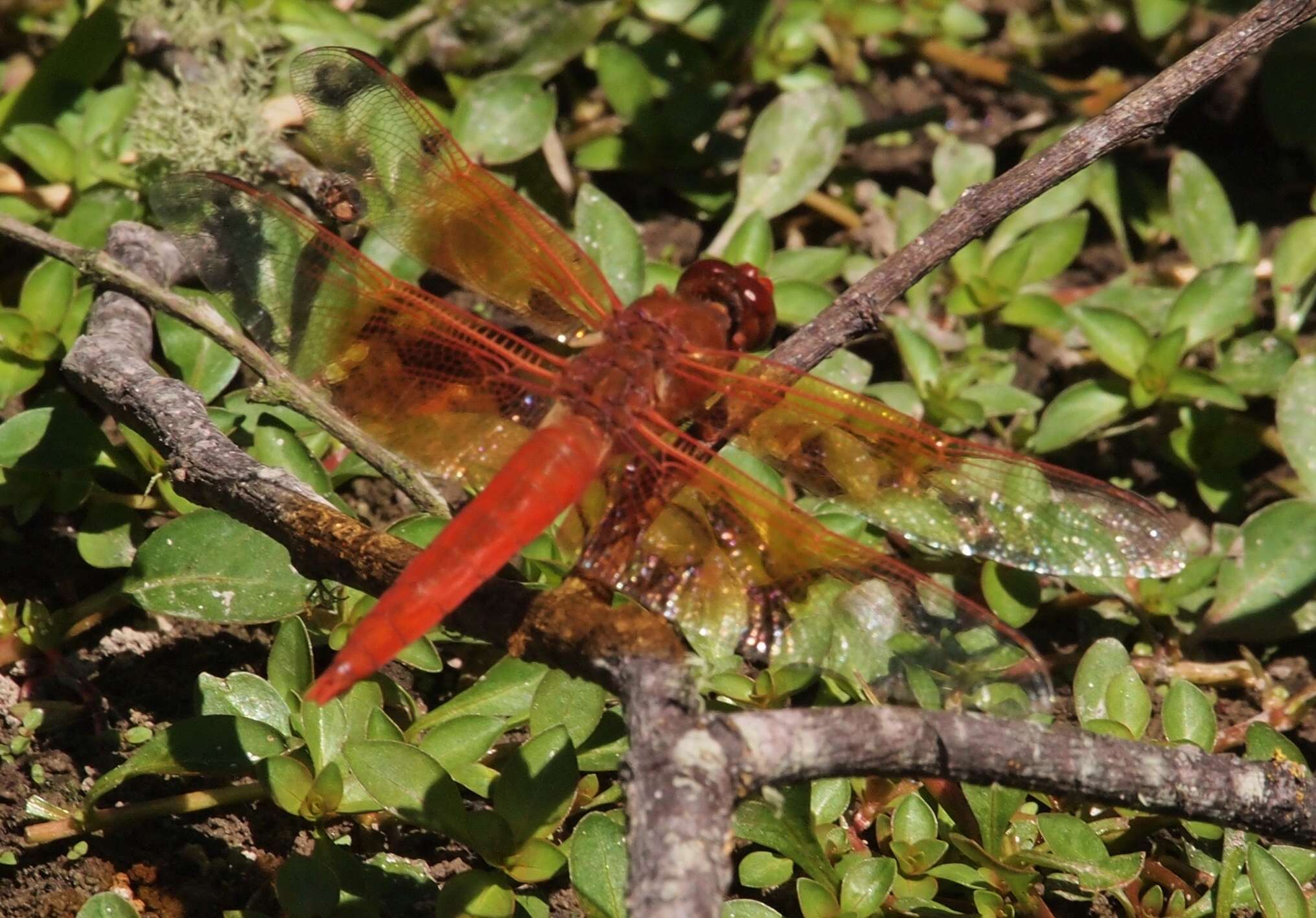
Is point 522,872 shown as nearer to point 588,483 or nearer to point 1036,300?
point 588,483

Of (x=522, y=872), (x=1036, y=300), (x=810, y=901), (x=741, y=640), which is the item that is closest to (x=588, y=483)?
(x=741, y=640)

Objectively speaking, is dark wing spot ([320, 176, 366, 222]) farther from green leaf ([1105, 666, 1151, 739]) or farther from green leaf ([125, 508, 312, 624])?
green leaf ([1105, 666, 1151, 739])

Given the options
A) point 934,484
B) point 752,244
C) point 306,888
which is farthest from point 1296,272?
point 306,888

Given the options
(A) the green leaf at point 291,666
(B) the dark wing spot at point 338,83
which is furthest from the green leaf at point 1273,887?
(B) the dark wing spot at point 338,83

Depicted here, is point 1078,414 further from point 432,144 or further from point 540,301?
point 432,144

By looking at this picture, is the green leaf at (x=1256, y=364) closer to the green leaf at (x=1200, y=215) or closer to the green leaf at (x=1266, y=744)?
the green leaf at (x=1200, y=215)

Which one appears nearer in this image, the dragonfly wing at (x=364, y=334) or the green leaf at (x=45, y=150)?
the dragonfly wing at (x=364, y=334)
